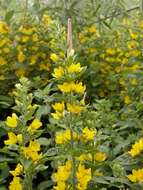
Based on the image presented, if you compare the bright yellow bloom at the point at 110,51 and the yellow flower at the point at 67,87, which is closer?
the yellow flower at the point at 67,87

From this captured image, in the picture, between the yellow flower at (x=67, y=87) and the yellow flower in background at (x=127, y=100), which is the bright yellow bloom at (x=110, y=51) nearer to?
A: the yellow flower in background at (x=127, y=100)

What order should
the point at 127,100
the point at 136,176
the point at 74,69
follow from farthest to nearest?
the point at 127,100 → the point at 136,176 → the point at 74,69

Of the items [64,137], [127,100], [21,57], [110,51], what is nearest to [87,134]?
[64,137]

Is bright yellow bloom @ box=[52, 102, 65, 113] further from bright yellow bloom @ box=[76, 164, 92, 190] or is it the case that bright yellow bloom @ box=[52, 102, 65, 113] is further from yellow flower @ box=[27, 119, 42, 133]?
bright yellow bloom @ box=[76, 164, 92, 190]

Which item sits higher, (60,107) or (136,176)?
(60,107)

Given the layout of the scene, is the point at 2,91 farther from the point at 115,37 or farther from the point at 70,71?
the point at 70,71

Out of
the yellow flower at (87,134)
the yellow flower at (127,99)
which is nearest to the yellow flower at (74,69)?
the yellow flower at (87,134)

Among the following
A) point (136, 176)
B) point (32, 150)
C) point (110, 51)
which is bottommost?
point (136, 176)

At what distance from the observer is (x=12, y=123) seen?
1.58 meters

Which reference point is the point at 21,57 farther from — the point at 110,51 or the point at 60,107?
the point at 60,107

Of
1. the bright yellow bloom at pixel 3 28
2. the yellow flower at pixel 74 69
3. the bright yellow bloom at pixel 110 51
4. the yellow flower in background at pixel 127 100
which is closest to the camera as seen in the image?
the yellow flower at pixel 74 69

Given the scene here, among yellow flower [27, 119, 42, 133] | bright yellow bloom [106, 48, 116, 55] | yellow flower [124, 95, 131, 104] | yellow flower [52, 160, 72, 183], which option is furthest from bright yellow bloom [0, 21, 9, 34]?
yellow flower [52, 160, 72, 183]

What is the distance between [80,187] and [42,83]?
1.44m

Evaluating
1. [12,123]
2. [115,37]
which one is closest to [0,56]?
[115,37]
